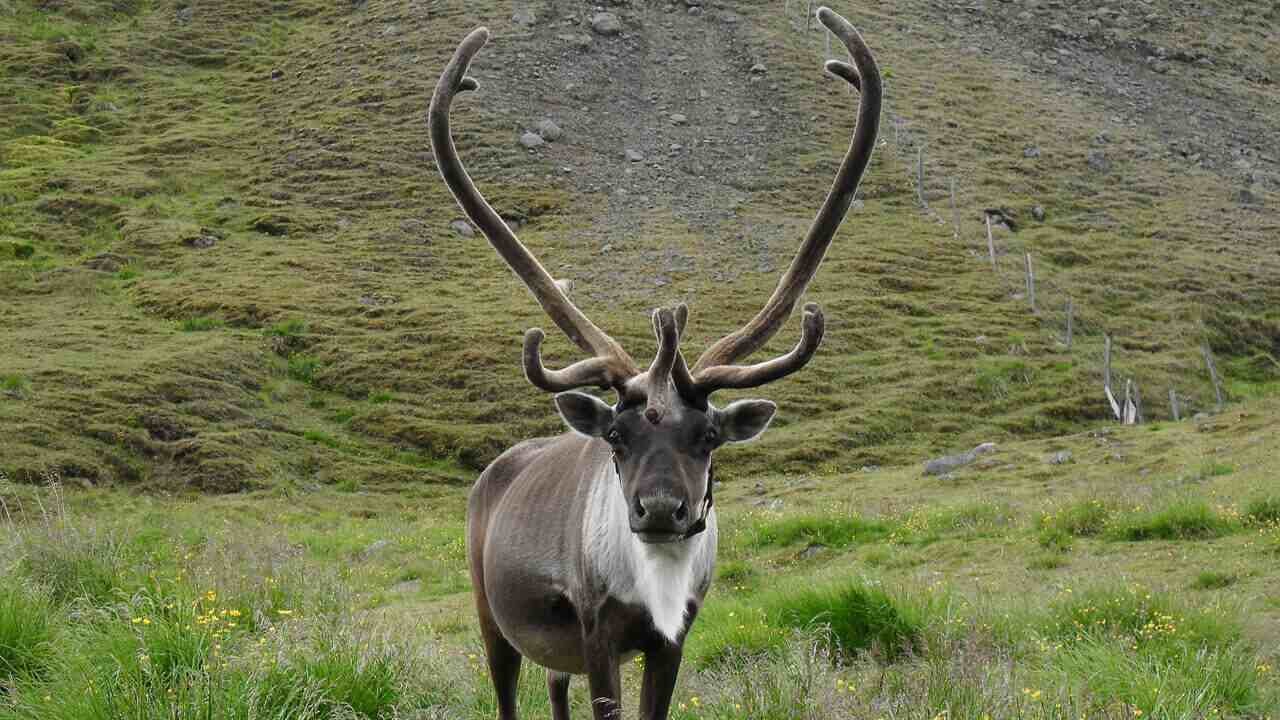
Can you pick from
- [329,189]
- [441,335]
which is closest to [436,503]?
[441,335]

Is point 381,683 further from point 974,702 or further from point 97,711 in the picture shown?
point 974,702

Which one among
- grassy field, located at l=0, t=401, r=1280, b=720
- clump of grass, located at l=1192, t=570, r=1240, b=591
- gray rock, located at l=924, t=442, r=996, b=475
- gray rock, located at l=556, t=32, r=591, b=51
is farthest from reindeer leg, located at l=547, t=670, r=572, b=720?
gray rock, located at l=556, t=32, r=591, b=51

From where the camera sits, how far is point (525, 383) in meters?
43.1

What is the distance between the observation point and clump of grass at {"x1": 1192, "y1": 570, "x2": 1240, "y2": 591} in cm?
1210

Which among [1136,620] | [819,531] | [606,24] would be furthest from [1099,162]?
[1136,620]

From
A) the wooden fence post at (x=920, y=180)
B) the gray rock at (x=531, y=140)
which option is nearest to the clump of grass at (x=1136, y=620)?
the wooden fence post at (x=920, y=180)

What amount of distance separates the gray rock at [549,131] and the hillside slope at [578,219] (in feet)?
2.91

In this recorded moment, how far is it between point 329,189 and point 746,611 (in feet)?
177

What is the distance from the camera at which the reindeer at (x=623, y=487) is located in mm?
5559

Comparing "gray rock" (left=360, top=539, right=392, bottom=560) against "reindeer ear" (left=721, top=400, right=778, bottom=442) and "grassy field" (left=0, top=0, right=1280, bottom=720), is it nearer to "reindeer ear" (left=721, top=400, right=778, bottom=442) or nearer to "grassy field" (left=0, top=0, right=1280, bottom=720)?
"grassy field" (left=0, top=0, right=1280, bottom=720)

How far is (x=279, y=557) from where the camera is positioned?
44.3 ft

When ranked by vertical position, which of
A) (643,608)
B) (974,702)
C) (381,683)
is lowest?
(381,683)

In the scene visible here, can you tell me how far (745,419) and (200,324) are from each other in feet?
141

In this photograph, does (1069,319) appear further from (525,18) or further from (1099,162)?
(525,18)
